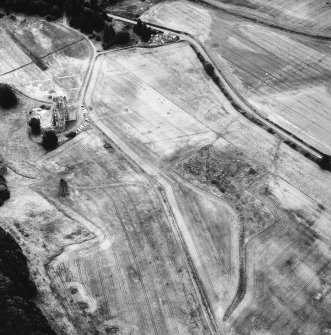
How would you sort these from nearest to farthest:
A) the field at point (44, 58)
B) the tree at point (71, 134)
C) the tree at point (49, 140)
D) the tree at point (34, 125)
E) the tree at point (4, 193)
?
the tree at point (4, 193) < the tree at point (49, 140) < the tree at point (34, 125) < the tree at point (71, 134) < the field at point (44, 58)

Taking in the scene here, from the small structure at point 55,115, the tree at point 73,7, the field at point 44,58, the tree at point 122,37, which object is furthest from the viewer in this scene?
the tree at point 73,7

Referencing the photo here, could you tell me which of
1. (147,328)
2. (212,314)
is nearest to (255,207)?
(212,314)

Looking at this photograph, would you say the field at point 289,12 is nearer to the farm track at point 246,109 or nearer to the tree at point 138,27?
the farm track at point 246,109

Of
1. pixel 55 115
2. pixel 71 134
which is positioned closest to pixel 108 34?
pixel 55 115

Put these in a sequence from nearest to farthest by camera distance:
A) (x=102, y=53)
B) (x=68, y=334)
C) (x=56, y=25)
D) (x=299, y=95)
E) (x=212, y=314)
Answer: (x=68, y=334) → (x=212, y=314) → (x=299, y=95) → (x=102, y=53) → (x=56, y=25)

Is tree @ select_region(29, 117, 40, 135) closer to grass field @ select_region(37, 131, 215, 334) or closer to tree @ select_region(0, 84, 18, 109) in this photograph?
grass field @ select_region(37, 131, 215, 334)

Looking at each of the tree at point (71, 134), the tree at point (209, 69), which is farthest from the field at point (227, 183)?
the tree at point (71, 134)

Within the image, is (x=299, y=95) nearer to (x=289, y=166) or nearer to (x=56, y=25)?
(x=289, y=166)

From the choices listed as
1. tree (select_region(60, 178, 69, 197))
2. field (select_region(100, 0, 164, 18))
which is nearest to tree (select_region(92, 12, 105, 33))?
field (select_region(100, 0, 164, 18))
